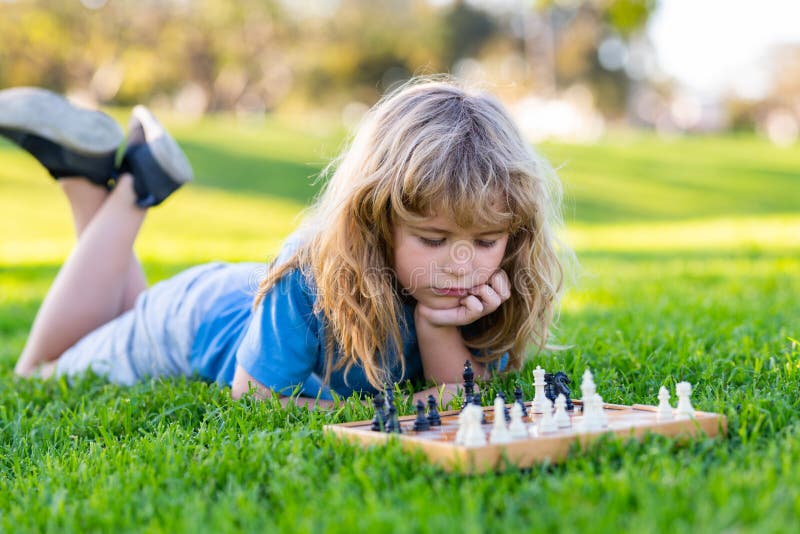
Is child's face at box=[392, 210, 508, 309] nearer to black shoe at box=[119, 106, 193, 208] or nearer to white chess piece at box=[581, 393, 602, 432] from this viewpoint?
white chess piece at box=[581, 393, 602, 432]

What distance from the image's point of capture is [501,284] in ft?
11.7

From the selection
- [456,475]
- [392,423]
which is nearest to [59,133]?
[392,423]

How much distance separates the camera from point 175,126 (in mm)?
31156

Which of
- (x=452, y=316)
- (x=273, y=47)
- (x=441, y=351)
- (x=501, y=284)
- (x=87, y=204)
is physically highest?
(x=273, y=47)

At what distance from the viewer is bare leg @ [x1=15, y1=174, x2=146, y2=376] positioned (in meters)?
4.94

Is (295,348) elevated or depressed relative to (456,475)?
elevated

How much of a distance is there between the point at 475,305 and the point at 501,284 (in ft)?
0.52

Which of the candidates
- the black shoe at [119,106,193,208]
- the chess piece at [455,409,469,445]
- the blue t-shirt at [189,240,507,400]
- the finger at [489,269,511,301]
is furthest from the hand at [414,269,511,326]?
the black shoe at [119,106,193,208]

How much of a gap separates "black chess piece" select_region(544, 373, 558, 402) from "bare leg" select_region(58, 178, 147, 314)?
9.71 ft

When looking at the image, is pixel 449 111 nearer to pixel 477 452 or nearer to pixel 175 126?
pixel 477 452

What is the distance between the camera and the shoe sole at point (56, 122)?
5.09 metres

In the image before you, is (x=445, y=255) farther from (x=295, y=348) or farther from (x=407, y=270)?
(x=295, y=348)

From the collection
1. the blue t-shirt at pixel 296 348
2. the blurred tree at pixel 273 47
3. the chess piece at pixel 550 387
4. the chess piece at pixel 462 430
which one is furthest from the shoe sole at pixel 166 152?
the blurred tree at pixel 273 47

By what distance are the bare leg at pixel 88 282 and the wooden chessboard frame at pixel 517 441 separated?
104 inches
